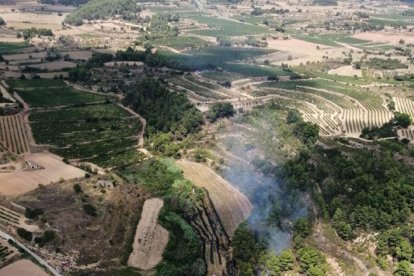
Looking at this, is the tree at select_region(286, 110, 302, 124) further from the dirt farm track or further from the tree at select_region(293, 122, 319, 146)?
the dirt farm track

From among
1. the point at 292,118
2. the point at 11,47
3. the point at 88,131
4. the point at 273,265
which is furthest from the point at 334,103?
the point at 11,47

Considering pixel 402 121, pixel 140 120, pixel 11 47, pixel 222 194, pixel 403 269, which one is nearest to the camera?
pixel 403 269

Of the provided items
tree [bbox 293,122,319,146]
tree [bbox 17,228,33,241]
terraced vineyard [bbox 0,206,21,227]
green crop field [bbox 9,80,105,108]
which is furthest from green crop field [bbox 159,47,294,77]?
tree [bbox 17,228,33,241]

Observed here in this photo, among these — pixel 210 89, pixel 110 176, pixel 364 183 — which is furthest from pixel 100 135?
pixel 364 183

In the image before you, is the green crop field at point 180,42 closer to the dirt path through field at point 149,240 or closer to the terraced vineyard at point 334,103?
the terraced vineyard at point 334,103

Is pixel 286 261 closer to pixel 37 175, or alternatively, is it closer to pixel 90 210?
pixel 90 210

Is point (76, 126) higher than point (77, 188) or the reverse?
the reverse
